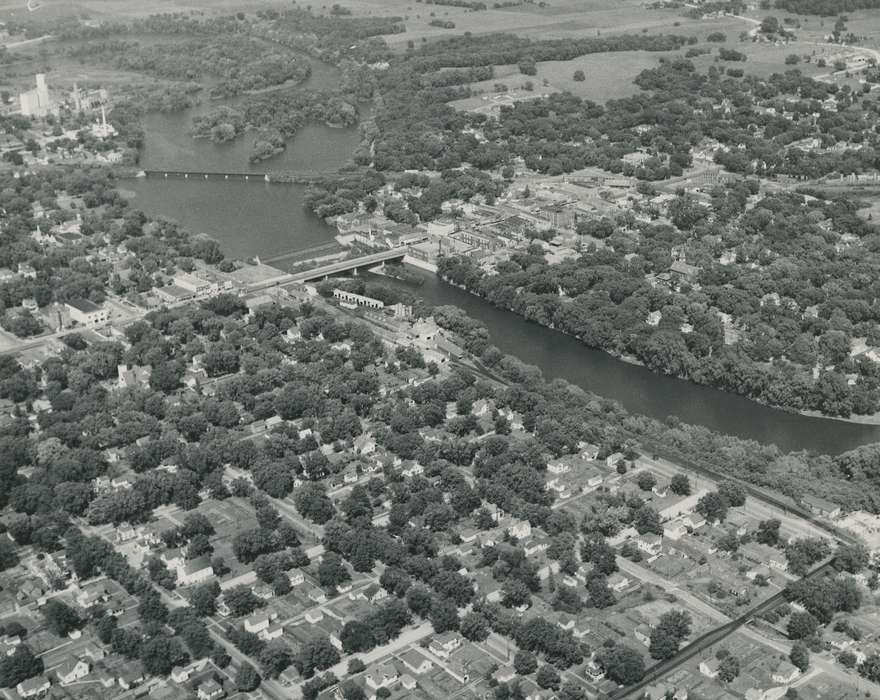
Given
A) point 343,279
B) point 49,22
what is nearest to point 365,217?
point 343,279

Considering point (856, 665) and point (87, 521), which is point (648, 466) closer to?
point (856, 665)

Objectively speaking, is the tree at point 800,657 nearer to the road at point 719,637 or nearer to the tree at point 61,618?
the road at point 719,637

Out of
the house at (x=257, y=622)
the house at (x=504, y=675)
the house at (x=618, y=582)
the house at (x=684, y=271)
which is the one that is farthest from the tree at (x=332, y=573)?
the house at (x=684, y=271)

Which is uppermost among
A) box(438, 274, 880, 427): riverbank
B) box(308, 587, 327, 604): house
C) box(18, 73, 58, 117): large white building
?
box(18, 73, 58, 117): large white building

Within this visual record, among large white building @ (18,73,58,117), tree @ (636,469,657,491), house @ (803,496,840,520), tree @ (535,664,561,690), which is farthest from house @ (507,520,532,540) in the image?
large white building @ (18,73,58,117)

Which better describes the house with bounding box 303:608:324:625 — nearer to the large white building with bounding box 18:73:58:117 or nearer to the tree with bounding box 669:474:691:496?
the tree with bounding box 669:474:691:496

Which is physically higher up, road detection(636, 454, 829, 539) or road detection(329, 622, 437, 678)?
road detection(329, 622, 437, 678)
